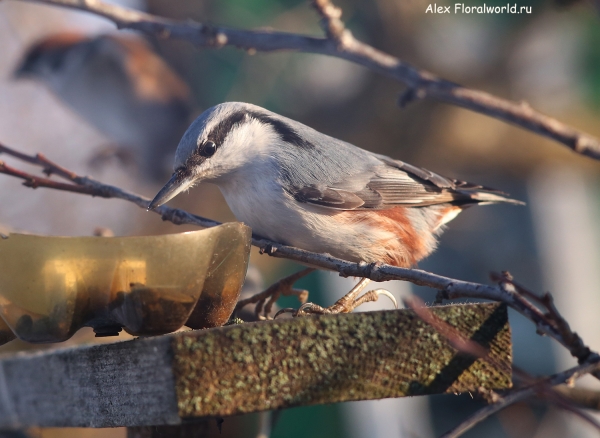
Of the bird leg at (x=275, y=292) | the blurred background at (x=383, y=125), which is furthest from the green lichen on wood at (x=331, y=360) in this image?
the blurred background at (x=383, y=125)

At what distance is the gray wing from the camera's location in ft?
6.66

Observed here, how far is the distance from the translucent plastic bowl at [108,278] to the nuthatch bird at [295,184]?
2.06 ft

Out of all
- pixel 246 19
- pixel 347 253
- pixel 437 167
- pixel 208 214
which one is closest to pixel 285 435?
pixel 208 214

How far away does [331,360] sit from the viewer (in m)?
1.20

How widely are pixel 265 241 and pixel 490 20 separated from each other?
4.63 meters

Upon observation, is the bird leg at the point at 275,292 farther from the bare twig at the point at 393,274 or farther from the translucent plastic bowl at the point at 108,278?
the translucent plastic bowl at the point at 108,278

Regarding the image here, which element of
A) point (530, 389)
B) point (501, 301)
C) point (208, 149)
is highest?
point (208, 149)

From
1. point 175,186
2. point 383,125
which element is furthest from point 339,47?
point 383,125

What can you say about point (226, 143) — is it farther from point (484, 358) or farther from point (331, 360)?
point (484, 358)

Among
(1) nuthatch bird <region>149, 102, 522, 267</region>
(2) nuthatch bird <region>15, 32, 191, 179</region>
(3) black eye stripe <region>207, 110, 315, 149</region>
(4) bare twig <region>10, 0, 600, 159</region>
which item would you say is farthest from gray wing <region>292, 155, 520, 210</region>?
(2) nuthatch bird <region>15, 32, 191, 179</region>

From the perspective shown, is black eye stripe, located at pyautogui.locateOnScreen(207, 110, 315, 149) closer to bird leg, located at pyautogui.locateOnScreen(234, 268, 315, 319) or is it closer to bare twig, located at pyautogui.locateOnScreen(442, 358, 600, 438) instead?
bird leg, located at pyautogui.locateOnScreen(234, 268, 315, 319)

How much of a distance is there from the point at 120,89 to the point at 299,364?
4.45 metres

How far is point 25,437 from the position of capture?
225 centimetres

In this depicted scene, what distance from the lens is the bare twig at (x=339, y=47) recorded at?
2020 mm
